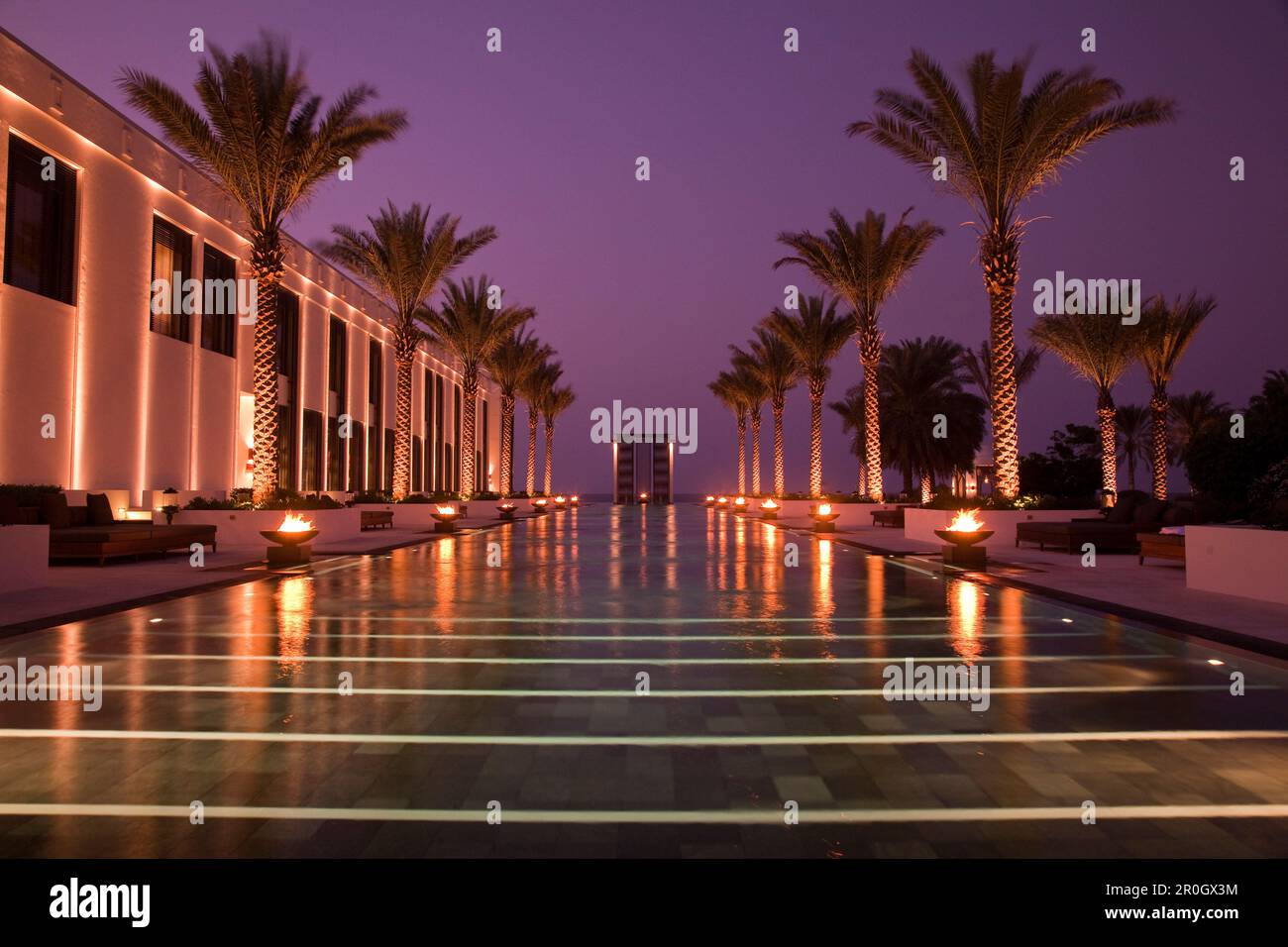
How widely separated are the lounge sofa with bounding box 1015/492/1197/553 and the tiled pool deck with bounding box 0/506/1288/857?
10696 millimetres

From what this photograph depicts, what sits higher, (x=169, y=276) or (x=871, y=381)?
(x=169, y=276)

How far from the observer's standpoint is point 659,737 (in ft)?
16.8

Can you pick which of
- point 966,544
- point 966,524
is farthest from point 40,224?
point 966,544

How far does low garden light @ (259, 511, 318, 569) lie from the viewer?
15.5m

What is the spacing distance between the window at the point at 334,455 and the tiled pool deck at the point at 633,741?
31853mm

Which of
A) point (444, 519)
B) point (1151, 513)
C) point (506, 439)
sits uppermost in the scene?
point (506, 439)

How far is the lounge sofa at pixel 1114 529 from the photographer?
62.9 feet

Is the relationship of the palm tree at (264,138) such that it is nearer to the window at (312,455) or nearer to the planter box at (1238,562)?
the window at (312,455)

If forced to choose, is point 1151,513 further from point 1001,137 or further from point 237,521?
point 237,521

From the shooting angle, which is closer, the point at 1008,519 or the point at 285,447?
the point at 1008,519

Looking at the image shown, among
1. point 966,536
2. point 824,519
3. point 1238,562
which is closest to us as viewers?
point 1238,562

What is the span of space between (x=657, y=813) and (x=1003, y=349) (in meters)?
22.4

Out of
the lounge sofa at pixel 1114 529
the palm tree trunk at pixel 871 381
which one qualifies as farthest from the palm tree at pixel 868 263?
the lounge sofa at pixel 1114 529
